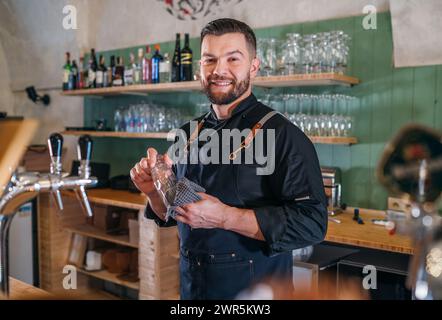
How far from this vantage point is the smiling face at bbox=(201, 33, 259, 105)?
1408 mm

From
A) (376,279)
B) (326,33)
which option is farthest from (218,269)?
(326,33)

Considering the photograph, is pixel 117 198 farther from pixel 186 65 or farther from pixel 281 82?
pixel 281 82

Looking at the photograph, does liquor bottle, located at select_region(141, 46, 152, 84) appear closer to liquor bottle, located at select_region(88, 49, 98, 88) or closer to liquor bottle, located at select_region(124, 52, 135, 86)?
liquor bottle, located at select_region(124, 52, 135, 86)

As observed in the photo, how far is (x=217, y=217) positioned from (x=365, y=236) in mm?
1282

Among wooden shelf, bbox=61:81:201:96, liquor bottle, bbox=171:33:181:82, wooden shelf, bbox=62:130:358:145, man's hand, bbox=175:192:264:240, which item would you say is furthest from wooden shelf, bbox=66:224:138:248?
man's hand, bbox=175:192:264:240

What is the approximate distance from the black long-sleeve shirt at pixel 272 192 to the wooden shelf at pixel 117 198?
5.61ft

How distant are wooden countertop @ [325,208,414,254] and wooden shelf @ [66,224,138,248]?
1504 mm

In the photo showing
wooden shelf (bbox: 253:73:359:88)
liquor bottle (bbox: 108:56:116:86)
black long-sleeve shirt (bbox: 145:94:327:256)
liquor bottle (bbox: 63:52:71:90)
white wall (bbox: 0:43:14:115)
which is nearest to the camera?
black long-sleeve shirt (bbox: 145:94:327:256)

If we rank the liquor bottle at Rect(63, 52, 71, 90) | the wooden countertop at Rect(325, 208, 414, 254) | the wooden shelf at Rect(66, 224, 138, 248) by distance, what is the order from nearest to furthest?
the wooden countertop at Rect(325, 208, 414, 254), the wooden shelf at Rect(66, 224, 138, 248), the liquor bottle at Rect(63, 52, 71, 90)

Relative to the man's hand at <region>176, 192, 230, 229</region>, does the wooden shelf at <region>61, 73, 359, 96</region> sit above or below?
above

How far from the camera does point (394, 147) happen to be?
48 cm

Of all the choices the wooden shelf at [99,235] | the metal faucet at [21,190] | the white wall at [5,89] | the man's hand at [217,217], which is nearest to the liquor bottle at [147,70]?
the wooden shelf at [99,235]

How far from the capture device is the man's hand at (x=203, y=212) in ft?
3.82
